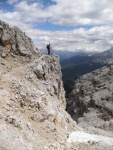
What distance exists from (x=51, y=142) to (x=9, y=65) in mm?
13946

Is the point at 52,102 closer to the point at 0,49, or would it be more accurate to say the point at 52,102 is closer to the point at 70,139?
the point at 70,139

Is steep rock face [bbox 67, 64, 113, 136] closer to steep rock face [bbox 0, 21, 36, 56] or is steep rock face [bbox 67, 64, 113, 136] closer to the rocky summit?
the rocky summit

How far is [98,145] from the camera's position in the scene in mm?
34188

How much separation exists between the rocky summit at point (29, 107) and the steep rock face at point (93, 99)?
995 inches

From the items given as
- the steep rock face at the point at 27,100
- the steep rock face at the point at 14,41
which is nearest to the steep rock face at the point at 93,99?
the steep rock face at the point at 27,100

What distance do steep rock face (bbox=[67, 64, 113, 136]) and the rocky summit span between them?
2527 centimetres

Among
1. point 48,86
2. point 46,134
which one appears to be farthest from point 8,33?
point 46,134

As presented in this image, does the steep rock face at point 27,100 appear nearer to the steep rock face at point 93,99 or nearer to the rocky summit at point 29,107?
the rocky summit at point 29,107

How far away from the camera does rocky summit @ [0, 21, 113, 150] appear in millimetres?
29020

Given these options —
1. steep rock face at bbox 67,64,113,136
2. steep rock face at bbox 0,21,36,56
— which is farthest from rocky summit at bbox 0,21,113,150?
steep rock face at bbox 67,64,113,136

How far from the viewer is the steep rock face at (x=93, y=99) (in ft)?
242

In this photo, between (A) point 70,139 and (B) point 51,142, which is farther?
(A) point 70,139

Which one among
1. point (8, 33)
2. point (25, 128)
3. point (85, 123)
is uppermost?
point (8, 33)

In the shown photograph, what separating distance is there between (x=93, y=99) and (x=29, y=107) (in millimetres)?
51017
